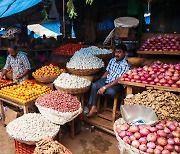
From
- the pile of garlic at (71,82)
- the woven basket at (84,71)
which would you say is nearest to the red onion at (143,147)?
the pile of garlic at (71,82)

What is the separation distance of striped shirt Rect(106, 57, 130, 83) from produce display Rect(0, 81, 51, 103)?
53.7 inches

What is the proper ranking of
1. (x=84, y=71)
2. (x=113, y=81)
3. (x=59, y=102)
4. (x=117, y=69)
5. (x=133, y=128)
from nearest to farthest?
(x=133, y=128), (x=59, y=102), (x=113, y=81), (x=117, y=69), (x=84, y=71)

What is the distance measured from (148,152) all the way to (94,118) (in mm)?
1956

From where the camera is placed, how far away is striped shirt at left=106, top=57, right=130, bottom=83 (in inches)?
153

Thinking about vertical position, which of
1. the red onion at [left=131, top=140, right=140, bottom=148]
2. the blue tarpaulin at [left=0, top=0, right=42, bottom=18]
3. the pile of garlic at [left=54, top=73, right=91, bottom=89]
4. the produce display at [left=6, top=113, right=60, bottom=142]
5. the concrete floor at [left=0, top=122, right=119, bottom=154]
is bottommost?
the concrete floor at [left=0, top=122, right=119, bottom=154]

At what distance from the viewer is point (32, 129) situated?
2781 mm

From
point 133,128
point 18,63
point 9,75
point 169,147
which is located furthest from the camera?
point 9,75

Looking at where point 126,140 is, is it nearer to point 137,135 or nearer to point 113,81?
point 137,135

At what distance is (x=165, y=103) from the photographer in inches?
106

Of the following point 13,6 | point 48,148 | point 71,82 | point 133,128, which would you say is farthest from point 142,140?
point 13,6

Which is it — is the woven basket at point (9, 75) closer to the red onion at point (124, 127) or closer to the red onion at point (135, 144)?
the red onion at point (124, 127)

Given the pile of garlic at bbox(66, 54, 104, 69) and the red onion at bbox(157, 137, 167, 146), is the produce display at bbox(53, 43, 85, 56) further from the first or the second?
the red onion at bbox(157, 137, 167, 146)

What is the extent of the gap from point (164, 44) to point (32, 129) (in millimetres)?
3091

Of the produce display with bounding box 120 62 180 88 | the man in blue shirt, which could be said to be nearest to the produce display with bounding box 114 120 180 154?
the produce display with bounding box 120 62 180 88
